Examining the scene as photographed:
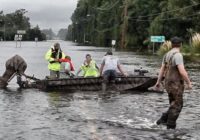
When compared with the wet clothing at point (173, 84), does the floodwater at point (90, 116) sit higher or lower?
lower

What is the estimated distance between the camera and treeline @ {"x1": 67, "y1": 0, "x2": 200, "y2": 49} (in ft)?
235

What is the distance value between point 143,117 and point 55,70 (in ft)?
28.8

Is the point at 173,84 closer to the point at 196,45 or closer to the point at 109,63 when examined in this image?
the point at 109,63

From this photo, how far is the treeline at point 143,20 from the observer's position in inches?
2825

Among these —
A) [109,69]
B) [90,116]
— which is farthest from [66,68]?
[90,116]

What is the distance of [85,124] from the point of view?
13.8 m

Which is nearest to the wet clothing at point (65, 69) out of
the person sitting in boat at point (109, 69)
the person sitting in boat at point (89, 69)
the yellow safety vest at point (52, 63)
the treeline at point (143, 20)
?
the yellow safety vest at point (52, 63)

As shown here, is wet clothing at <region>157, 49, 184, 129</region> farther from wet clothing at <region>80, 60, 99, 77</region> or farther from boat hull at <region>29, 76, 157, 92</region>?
wet clothing at <region>80, 60, 99, 77</region>

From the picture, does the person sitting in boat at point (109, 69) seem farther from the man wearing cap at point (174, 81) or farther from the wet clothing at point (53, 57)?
the man wearing cap at point (174, 81)

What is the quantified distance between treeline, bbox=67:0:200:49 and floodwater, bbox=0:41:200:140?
48.1m

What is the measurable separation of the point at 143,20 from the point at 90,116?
286ft

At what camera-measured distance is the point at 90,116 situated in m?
15.1

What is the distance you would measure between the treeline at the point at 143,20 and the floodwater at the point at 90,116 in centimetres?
4807

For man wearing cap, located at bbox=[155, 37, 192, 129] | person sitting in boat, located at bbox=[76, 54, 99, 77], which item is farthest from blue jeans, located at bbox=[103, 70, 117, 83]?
man wearing cap, located at bbox=[155, 37, 192, 129]
